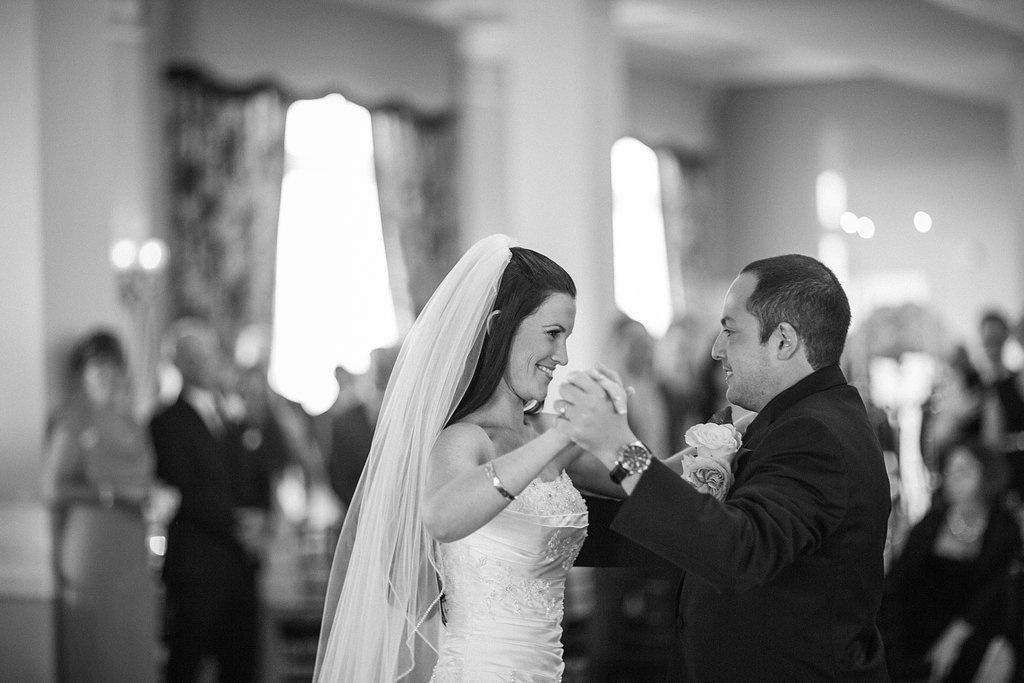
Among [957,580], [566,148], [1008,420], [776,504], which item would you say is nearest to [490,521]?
[776,504]

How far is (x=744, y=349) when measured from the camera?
260cm

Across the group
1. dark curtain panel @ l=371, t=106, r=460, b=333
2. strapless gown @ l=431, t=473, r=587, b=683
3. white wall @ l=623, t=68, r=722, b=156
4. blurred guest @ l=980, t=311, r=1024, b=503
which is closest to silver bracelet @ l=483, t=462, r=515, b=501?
strapless gown @ l=431, t=473, r=587, b=683

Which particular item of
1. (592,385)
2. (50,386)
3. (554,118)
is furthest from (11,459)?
(592,385)

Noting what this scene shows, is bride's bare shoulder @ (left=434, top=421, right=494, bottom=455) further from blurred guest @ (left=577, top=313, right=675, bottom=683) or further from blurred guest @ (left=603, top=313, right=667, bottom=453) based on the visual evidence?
blurred guest @ (left=603, top=313, right=667, bottom=453)

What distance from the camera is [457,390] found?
2.75m

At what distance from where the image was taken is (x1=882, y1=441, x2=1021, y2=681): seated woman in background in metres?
5.20

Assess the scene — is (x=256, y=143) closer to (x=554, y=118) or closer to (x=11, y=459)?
(x=554, y=118)

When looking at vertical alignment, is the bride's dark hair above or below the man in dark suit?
above

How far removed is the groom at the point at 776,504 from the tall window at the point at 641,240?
1158cm

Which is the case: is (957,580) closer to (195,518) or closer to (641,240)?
(195,518)

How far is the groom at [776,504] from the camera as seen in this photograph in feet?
7.43

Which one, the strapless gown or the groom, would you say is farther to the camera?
the strapless gown

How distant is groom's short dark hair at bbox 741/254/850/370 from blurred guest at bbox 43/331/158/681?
379 centimetres

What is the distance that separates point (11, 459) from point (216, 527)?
3.10ft
